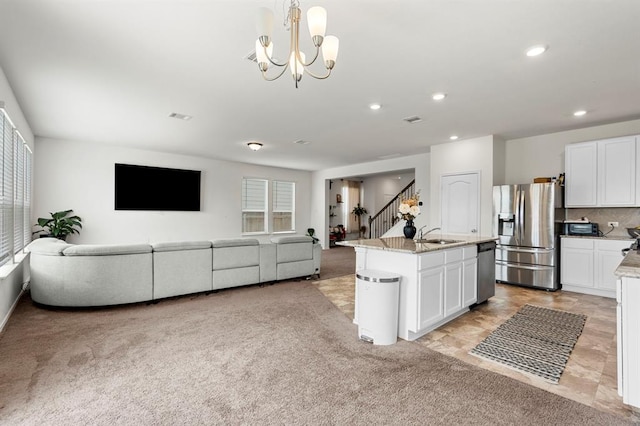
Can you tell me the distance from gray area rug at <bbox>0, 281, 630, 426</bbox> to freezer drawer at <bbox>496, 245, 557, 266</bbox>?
3.39 m

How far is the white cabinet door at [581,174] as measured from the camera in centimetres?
475

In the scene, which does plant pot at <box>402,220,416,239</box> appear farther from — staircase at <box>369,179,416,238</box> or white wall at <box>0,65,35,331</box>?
staircase at <box>369,179,416,238</box>

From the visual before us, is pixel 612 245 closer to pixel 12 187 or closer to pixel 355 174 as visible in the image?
pixel 355 174

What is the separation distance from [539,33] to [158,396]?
3.80 m

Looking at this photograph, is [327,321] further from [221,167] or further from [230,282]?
[221,167]

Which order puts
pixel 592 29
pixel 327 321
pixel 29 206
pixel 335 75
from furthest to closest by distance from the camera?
pixel 29 206 < pixel 327 321 < pixel 335 75 < pixel 592 29

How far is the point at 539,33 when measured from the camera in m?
2.36

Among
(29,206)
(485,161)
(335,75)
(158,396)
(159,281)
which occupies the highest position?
(335,75)

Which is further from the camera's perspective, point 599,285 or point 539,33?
point 599,285

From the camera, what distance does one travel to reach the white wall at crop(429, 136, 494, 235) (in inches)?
219

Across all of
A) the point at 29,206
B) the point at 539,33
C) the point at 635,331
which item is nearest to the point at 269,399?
the point at 635,331

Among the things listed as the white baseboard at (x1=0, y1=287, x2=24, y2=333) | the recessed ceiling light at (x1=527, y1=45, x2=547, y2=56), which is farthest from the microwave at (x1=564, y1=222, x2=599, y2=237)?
the white baseboard at (x1=0, y1=287, x2=24, y2=333)

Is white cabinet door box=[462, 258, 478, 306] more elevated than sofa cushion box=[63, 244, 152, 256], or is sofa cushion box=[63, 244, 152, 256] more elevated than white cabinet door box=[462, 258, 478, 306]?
sofa cushion box=[63, 244, 152, 256]

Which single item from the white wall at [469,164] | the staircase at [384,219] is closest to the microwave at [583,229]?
the white wall at [469,164]
